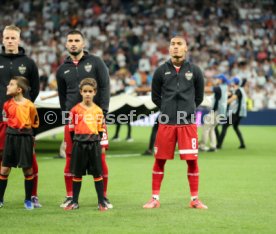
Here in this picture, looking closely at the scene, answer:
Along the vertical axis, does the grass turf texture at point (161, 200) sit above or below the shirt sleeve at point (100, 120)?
below

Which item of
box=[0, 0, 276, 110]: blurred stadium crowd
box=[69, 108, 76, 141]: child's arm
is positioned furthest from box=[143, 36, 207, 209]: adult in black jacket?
→ box=[0, 0, 276, 110]: blurred stadium crowd

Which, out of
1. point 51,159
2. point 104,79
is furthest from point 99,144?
point 51,159

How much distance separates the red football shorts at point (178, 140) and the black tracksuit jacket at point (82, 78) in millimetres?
769

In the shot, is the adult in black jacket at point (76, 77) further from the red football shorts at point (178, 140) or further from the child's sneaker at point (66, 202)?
the red football shorts at point (178, 140)

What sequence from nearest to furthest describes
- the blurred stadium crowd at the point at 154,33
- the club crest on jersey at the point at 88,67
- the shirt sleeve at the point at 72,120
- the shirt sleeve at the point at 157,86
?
the shirt sleeve at the point at 72,120 < the club crest on jersey at the point at 88,67 < the shirt sleeve at the point at 157,86 < the blurred stadium crowd at the point at 154,33

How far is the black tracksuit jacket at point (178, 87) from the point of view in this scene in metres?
9.30

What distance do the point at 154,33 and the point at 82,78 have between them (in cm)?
2562

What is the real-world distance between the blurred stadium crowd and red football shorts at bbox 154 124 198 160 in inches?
835

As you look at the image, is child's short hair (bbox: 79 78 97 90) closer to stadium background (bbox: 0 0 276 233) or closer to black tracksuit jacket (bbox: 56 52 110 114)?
black tracksuit jacket (bbox: 56 52 110 114)

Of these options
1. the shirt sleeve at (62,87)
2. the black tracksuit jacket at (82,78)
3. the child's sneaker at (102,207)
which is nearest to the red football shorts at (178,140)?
the black tracksuit jacket at (82,78)

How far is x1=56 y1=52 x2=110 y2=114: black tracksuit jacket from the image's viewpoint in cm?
927

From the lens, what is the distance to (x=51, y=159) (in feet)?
53.6

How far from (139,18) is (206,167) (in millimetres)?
21867

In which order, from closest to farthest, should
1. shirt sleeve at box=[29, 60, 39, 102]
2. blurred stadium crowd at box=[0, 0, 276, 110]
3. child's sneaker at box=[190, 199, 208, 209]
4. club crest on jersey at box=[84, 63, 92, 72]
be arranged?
Answer: 1. child's sneaker at box=[190, 199, 208, 209]
2. club crest on jersey at box=[84, 63, 92, 72]
3. shirt sleeve at box=[29, 60, 39, 102]
4. blurred stadium crowd at box=[0, 0, 276, 110]
